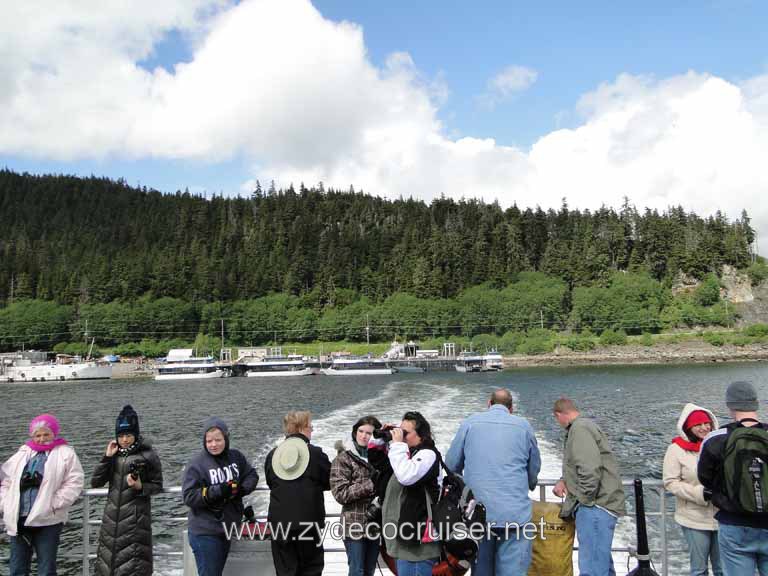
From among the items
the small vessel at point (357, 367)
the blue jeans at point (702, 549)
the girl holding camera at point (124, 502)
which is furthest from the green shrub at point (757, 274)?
the girl holding camera at point (124, 502)

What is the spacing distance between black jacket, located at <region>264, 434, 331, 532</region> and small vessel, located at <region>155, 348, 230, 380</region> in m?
105

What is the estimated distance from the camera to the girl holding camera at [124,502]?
231 inches

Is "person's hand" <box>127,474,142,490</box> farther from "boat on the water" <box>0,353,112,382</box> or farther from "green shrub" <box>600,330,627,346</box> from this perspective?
"green shrub" <box>600,330,627,346</box>

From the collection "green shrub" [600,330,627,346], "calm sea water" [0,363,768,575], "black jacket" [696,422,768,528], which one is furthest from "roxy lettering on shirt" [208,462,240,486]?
"green shrub" [600,330,627,346]

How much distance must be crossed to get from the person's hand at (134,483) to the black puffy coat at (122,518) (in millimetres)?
52

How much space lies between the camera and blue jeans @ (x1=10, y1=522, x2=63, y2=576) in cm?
579

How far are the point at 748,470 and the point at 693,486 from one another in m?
1.24

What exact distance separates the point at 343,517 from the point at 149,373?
126791 mm

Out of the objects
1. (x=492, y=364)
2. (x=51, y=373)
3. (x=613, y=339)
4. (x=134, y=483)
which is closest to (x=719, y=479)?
(x=134, y=483)

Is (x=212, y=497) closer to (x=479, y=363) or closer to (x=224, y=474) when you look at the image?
(x=224, y=474)

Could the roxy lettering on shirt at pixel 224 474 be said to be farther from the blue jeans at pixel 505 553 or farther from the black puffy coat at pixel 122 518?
the blue jeans at pixel 505 553

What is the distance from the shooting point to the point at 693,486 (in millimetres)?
5480

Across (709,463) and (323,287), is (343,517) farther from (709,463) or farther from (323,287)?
(323,287)

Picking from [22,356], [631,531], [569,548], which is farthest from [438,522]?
[22,356]
